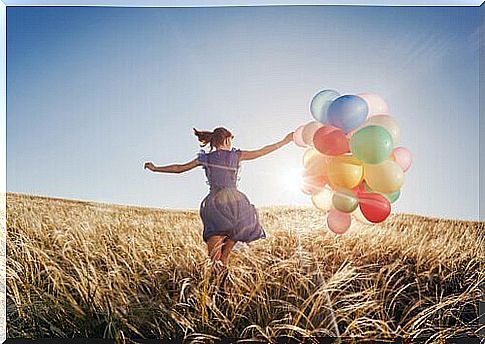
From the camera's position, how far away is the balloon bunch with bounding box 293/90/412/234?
599 centimetres

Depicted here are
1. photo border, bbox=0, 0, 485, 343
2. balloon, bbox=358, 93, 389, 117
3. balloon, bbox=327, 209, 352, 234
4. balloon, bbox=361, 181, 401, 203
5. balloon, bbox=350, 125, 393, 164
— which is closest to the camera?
balloon, bbox=350, 125, 393, 164

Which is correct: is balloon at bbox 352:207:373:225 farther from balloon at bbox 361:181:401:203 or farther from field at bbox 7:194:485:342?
balloon at bbox 361:181:401:203

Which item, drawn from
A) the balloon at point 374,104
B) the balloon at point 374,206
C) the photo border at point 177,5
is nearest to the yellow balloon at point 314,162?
the balloon at point 374,206

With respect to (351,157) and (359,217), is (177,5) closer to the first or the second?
(351,157)

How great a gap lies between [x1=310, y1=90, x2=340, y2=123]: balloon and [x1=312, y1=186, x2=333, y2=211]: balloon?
454 millimetres

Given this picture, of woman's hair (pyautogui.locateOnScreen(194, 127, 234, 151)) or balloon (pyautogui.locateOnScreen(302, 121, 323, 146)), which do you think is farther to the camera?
woman's hair (pyautogui.locateOnScreen(194, 127, 234, 151))

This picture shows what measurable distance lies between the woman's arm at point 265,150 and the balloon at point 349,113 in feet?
1.77

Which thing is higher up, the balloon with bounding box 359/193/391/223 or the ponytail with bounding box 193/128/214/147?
the ponytail with bounding box 193/128/214/147

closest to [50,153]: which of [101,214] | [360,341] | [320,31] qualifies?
[101,214]

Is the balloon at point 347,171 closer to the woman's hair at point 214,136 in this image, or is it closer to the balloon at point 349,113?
the balloon at point 349,113

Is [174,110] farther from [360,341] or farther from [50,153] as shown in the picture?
[360,341]

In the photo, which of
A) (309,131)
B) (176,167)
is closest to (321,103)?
(309,131)

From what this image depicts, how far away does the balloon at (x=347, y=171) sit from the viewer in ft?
19.7

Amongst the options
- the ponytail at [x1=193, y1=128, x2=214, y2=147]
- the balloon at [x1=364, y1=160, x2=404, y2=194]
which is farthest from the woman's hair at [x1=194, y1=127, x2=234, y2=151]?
the balloon at [x1=364, y1=160, x2=404, y2=194]
